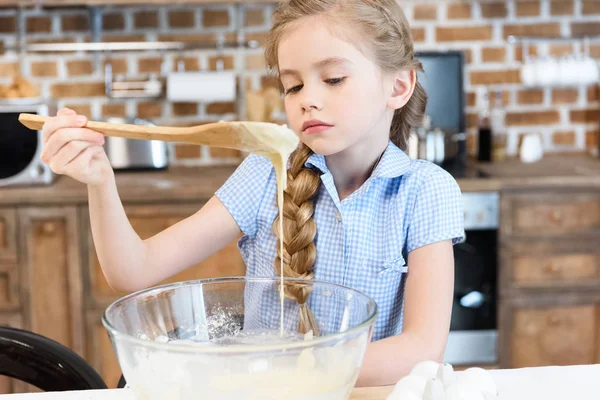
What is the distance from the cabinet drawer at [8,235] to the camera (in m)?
2.49

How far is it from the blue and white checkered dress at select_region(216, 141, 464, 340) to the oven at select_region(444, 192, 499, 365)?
127 cm

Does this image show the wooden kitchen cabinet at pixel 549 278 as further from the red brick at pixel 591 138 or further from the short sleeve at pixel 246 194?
the short sleeve at pixel 246 194

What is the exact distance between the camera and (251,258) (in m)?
1.47

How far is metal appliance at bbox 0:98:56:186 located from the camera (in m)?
2.54

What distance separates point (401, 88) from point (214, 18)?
70.1 inches

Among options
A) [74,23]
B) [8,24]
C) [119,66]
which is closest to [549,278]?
[119,66]

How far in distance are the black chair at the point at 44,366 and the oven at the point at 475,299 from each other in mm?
1729

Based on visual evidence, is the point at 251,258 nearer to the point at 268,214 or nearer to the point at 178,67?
the point at 268,214

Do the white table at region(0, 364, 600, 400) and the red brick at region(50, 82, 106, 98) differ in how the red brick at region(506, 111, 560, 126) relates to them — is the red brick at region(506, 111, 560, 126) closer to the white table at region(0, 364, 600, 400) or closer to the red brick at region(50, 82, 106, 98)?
the red brick at region(50, 82, 106, 98)

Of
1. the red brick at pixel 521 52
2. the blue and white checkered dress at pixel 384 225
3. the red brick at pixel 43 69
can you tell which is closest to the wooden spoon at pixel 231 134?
the blue and white checkered dress at pixel 384 225

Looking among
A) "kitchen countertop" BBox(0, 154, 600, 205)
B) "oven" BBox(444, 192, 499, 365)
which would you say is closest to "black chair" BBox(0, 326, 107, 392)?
"kitchen countertop" BBox(0, 154, 600, 205)

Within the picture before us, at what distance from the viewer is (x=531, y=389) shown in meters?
0.91

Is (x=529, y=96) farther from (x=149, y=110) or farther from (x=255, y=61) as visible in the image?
(x=149, y=110)

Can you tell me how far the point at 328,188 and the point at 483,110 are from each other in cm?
185
